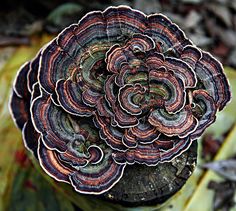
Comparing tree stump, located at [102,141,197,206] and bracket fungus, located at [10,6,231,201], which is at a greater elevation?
bracket fungus, located at [10,6,231,201]

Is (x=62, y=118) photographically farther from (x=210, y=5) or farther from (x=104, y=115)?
(x=210, y=5)

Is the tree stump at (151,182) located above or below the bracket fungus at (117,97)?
below

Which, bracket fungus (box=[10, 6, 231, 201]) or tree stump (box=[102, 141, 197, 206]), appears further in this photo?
tree stump (box=[102, 141, 197, 206])

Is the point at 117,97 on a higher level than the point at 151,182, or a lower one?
higher

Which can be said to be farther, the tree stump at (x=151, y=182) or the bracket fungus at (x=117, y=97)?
the tree stump at (x=151, y=182)
